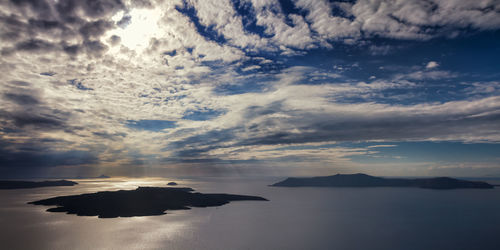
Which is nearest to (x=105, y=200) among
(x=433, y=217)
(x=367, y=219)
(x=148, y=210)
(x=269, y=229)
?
(x=148, y=210)

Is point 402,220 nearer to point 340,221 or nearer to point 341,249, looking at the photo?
point 340,221

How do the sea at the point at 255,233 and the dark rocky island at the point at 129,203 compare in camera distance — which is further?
the dark rocky island at the point at 129,203

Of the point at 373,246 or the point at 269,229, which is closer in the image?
the point at 373,246

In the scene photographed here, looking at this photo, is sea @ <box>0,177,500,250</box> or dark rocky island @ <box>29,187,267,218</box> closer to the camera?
sea @ <box>0,177,500,250</box>

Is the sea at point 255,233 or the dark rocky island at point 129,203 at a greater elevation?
the dark rocky island at point 129,203

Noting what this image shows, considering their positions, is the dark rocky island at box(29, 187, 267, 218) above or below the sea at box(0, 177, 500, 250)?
above

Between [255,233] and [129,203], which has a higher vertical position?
[129,203]

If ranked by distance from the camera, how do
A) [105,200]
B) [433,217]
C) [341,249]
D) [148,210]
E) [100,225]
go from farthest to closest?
1. [105,200]
2. [148,210]
3. [433,217]
4. [100,225]
5. [341,249]

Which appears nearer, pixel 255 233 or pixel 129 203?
pixel 255 233
